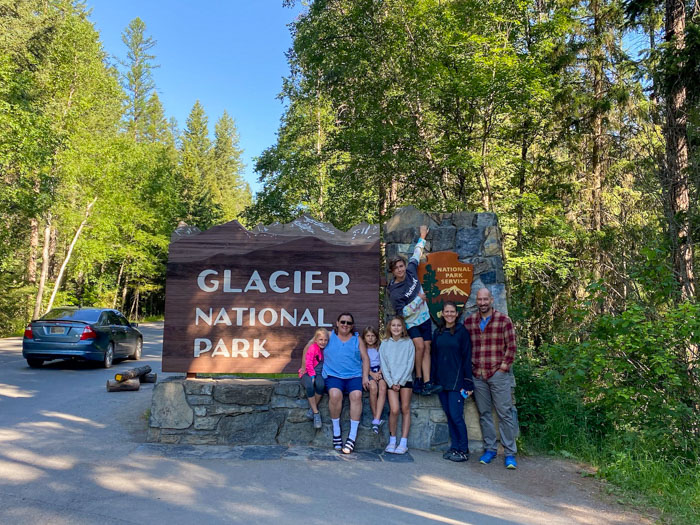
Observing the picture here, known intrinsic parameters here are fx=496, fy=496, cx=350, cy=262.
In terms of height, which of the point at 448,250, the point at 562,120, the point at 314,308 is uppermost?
the point at 562,120

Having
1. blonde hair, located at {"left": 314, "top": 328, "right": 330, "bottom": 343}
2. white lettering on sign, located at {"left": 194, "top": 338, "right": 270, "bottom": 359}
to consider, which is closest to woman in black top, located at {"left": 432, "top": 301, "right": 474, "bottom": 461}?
blonde hair, located at {"left": 314, "top": 328, "right": 330, "bottom": 343}

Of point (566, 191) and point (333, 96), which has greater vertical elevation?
point (333, 96)

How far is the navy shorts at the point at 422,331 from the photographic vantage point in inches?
229

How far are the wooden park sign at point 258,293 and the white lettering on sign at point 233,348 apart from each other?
0.01 metres

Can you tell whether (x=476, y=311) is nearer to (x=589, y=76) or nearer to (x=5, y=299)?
(x=589, y=76)

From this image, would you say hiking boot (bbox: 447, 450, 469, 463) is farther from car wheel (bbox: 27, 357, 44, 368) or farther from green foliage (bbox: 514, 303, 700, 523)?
car wheel (bbox: 27, 357, 44, 368)

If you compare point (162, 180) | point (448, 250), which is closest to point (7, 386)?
point (448, 250)

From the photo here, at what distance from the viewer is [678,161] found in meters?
7.88

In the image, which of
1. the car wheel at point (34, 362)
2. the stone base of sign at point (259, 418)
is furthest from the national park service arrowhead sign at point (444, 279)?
the car wheel at point (34, 362)

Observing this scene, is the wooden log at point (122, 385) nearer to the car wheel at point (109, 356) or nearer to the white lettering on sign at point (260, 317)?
the car wheel at point (109, 356)

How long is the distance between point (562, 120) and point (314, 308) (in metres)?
11.2

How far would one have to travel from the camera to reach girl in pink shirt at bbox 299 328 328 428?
5586 millimetres

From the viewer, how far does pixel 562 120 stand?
14031 millimetres

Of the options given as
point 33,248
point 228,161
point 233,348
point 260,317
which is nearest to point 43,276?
point 33,248
